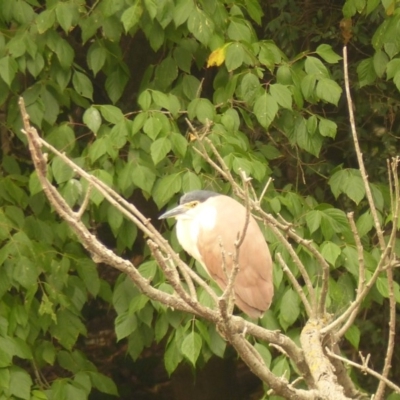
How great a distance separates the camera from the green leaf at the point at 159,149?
3150 millimetres

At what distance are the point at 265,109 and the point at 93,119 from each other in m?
0.62

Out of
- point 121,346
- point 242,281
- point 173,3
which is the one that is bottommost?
point 121,346

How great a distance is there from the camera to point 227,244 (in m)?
2.96

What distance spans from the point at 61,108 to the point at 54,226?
1.76 feet

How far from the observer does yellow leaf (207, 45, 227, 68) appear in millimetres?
3336

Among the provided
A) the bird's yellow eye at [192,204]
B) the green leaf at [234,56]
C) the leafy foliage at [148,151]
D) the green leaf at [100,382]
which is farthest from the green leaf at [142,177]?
the green leaf at [100,382]

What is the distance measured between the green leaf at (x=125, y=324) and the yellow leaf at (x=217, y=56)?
3.26 ft

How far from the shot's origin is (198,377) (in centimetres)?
483

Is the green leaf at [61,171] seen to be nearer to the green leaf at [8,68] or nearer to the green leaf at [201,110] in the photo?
the green leaf at [8,68]

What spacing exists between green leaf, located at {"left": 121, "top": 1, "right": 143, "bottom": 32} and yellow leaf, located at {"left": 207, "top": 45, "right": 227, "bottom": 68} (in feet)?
1.13

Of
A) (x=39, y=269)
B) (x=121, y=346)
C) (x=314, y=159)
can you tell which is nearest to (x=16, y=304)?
(x=39, y=269)

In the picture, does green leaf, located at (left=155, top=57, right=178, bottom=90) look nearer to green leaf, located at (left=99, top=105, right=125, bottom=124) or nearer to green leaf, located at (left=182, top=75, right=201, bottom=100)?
green leaf, located at (left=182, top=75, right=201, bottom=100)

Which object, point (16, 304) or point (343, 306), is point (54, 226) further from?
point (343, 306)

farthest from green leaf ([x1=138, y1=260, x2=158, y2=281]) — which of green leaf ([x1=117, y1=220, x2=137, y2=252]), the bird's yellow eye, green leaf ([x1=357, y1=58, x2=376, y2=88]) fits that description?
green leaf ([x1=357, y1=58, x2=376, y2=88])
